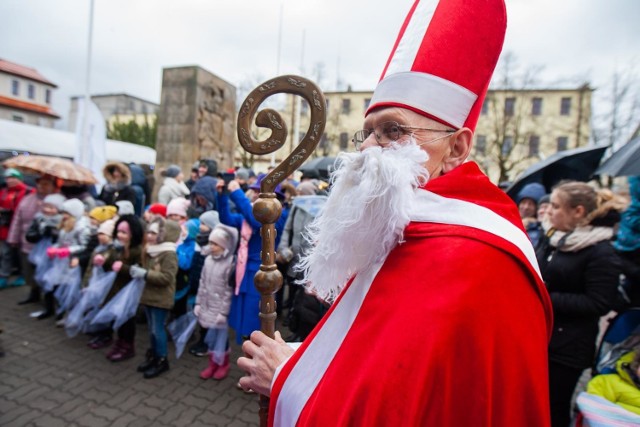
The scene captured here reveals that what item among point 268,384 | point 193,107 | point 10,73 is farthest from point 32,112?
point 268,384

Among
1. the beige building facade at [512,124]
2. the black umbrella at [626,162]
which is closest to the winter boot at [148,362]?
the black umbrella at [626,162]

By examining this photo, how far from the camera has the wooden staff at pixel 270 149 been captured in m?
1.36

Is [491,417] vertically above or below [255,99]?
below

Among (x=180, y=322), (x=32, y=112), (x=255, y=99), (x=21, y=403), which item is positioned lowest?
(x=21, y=403)

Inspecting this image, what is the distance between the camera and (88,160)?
326 inches

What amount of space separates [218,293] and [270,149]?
279 cm

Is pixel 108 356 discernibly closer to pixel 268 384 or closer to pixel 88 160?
pixel 268 384

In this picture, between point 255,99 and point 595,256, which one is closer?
point 255,99

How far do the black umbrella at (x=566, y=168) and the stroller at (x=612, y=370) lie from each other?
306 cm

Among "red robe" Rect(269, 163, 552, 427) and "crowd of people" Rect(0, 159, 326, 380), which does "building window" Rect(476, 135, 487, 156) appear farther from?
"red robe" Rect(269, 163, 552, 427)

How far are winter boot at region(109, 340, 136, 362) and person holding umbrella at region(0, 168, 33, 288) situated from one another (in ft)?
11.3

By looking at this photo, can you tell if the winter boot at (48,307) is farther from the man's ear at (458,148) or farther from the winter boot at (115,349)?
the man's ear at (458,148)

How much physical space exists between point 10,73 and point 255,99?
69.5 metres

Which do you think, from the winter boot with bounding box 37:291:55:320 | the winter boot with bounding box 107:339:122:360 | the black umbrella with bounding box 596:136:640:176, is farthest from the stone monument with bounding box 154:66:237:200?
the black umbrella with bounding box 596:136:640:176
